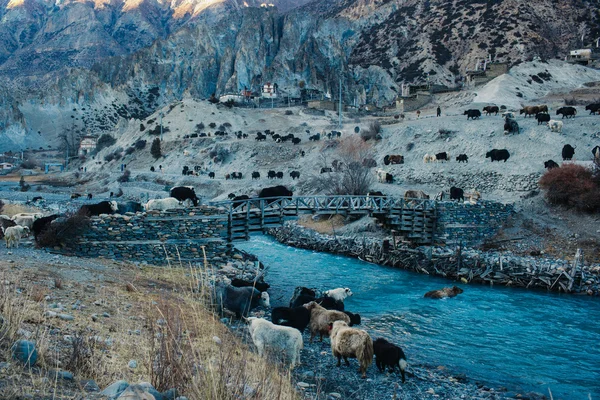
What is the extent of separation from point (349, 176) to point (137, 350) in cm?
3040

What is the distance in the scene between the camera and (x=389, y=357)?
10297 mm

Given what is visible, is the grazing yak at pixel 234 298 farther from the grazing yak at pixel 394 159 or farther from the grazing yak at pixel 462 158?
the grazing yak at pixel 394 159

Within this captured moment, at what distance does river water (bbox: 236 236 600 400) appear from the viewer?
37.4ft

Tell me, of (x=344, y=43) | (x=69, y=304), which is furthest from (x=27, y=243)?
(x=344, y=43)

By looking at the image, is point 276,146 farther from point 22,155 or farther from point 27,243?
point 22,155

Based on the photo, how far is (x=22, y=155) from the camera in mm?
96312

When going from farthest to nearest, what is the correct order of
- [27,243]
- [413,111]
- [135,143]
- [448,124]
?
[135,143] → [413,111] → [448,124] → [27,243]

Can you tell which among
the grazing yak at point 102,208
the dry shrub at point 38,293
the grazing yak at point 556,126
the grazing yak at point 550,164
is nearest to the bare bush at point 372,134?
the grazing yak at point 556,126

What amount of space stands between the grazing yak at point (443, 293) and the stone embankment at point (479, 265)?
9.36 feet

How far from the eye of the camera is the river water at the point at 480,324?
11.4 meters

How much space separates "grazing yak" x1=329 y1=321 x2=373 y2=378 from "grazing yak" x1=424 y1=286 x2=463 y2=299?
8.87m

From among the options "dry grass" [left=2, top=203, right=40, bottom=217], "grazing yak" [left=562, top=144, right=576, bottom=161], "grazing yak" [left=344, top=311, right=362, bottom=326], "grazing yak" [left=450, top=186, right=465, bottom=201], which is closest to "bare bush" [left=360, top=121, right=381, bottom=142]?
"grazing yak" [left=562, top=144, right=576, bottom=161]

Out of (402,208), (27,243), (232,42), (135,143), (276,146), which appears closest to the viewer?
(27,243)

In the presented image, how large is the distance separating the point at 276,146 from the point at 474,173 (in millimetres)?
28319
